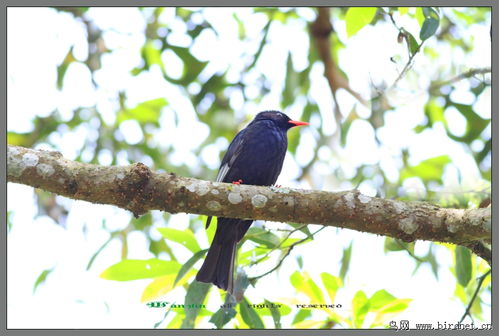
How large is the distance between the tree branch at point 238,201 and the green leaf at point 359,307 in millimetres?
775

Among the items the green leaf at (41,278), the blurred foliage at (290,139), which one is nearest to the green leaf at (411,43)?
the blurred foliage at (290,139)

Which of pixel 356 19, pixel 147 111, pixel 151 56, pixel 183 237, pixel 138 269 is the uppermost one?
pixel 356 19

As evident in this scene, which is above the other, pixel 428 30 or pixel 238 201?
pixel 428 30

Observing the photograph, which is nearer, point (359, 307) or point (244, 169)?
point (359, 307)

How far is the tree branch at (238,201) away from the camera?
2830mm

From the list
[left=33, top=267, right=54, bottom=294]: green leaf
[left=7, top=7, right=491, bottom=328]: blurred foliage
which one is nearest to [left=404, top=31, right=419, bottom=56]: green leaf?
[left=7, top=7, right=491, bottom=328]: blurred foliage

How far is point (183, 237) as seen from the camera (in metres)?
3.74

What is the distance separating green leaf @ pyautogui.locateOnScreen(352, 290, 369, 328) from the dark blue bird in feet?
2.41

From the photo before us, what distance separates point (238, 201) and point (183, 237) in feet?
3.15

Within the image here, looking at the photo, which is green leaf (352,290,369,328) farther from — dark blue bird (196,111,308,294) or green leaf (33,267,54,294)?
green leaf (33,267,54,294)

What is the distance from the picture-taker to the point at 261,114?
495 centimetres

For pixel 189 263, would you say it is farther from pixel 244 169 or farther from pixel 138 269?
pixel 244 169

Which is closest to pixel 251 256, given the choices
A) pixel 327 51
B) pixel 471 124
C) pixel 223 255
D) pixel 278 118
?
pixel 223 255

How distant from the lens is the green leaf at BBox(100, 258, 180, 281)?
11.5 ft
